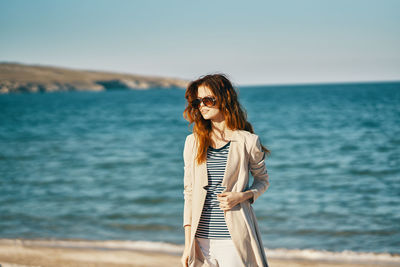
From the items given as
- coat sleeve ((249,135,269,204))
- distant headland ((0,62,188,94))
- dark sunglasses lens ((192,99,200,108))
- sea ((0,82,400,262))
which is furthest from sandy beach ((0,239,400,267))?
distant headland ((0,62,188,94))

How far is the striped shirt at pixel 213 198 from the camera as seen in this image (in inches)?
106

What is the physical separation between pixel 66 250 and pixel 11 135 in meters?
22.2

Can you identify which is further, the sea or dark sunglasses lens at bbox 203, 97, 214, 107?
the sea

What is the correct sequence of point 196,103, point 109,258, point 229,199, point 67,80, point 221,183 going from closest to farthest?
point 229,199
point 221,183
point 196,103
point 109,258
point 67,80

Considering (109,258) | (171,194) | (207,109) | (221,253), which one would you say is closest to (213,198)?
(221,253)

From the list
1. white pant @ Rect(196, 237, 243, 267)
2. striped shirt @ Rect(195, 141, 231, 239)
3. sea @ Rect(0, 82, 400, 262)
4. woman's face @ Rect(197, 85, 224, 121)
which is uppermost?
woman's face @ Rect(197, 85, 224, 121)

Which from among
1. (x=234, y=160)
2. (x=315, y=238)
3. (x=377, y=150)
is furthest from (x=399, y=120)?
(x=234, y=160)

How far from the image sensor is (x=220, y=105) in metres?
2.73

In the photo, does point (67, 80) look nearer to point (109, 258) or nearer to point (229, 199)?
point (109, 258)

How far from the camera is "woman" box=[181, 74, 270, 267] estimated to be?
2.63m

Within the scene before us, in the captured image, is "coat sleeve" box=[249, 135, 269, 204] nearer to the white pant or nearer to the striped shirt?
the striped shirt

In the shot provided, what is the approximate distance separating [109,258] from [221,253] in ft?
12.6

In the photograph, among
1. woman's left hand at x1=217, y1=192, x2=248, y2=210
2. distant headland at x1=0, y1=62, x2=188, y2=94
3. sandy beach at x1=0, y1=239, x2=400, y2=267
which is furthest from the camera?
distant headland at x1=0, y1=62, x2=188, y2=94

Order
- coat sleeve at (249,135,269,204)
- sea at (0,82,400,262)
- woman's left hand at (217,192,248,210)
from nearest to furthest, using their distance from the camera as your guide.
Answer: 1. woman's left hand at (217,192,248,210)
2. coat sleeve at (249,135,269,204)
3. sea at (0,82,400,262)
